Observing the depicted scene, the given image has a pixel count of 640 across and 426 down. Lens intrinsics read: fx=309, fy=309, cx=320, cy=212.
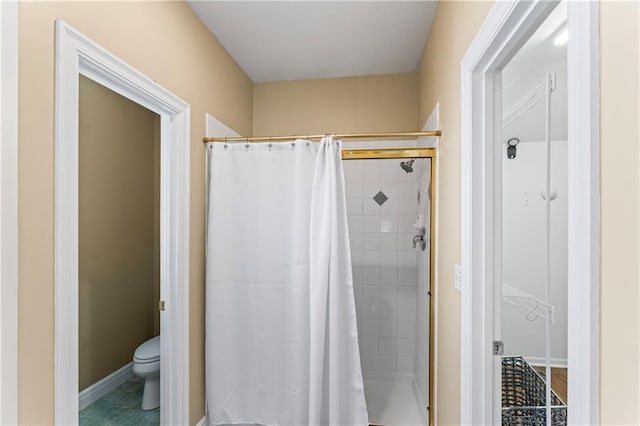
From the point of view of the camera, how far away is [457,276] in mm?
1429

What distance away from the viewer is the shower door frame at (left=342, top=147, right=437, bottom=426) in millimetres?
1844

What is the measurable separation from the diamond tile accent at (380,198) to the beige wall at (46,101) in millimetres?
1542

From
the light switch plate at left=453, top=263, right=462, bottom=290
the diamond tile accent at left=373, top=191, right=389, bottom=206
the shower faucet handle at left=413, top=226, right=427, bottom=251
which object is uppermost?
the diamond tile accent at left=373, top=191, right=389, bottom=206

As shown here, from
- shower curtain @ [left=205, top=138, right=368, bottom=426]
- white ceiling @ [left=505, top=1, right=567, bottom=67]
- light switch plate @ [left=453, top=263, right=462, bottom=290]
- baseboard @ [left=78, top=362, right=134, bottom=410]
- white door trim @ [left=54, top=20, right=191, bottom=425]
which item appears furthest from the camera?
baseboard @ [left=78, top=362, right=134, bottom=410]

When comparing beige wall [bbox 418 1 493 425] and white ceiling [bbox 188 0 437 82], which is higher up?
white ceiling [bbox 188 0 437 82]

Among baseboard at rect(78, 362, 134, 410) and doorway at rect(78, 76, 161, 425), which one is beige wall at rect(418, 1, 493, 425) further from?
baseboard at rect(78, 362, 134, 410)

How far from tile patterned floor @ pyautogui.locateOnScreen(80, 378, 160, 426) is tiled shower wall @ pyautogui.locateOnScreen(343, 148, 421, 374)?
5.73 feet

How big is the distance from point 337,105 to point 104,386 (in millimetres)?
3065

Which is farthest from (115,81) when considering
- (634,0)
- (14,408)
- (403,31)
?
(403,31)

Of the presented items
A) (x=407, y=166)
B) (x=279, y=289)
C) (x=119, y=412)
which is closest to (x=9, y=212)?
(x=279, y=289)

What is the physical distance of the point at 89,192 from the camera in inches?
95.1

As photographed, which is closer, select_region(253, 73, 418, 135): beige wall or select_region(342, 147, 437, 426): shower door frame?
select_region(342, 147, 437, 426): shower door frame

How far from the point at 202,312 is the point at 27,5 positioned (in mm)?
1681

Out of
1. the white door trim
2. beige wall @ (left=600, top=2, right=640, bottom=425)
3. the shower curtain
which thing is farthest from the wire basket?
the white door trim
